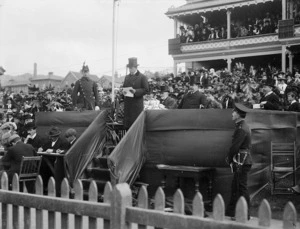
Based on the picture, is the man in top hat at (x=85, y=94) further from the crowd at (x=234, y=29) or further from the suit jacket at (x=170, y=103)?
the crowd at (x=234, y=29)

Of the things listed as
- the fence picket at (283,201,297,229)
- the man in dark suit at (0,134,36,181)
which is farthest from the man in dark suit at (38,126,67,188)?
the fence picket at (283,201,297,229)

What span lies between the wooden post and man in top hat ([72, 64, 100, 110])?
27.5 feet

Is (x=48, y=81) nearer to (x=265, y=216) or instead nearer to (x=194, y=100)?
(x=194, y=100)

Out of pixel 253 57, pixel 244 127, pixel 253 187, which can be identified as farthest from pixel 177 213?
pixel 253 57

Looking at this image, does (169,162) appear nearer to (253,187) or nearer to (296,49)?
(253,187)

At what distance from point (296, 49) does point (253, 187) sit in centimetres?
2182

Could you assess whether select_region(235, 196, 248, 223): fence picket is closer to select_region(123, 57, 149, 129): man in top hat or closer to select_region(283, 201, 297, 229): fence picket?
select_region(283, 201, 297, 229): fence picket

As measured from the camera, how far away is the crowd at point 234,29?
28.6 meters

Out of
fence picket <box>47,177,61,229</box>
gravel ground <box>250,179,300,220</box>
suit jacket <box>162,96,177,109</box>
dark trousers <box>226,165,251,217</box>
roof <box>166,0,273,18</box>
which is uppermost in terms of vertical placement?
roof <box>166,0,273,18</box>

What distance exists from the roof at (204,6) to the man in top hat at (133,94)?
20.6 m

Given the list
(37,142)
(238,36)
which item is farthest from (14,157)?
(238,36)

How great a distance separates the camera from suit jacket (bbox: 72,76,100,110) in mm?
11516

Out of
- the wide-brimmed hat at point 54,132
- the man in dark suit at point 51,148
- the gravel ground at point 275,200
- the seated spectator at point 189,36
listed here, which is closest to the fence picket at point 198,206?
the gravel ground at point 275,200

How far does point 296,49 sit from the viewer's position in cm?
2756
